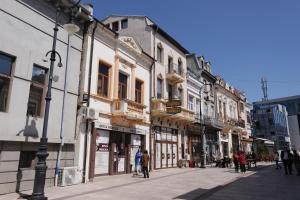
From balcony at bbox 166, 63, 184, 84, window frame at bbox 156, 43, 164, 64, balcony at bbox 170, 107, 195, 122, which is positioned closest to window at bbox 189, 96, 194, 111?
balcony at bbox 170, 107, 195, 122

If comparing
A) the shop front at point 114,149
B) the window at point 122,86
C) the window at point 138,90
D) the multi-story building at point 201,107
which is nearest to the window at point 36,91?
the shop front at point 114,149

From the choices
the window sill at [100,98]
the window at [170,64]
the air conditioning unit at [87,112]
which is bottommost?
the air conditioning unit at [87,112]

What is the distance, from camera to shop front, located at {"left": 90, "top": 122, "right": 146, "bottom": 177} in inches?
609

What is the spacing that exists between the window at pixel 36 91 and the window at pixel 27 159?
1651 mm

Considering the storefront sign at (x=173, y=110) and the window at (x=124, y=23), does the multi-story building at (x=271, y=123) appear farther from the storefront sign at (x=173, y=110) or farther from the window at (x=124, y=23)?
the window at (x=124, y=23)

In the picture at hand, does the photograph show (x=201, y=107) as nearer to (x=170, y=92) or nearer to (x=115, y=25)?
(x=170, y=92)

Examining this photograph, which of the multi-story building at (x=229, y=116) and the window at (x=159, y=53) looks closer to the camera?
the window at (x=159, y=53)

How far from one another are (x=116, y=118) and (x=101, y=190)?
6245 mm

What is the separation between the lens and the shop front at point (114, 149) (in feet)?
50.8

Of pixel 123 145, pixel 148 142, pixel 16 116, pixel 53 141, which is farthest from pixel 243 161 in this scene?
pixel 16 116

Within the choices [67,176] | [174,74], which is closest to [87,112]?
[67,176]

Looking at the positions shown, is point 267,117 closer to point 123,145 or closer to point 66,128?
point 123,145

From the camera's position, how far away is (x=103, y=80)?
1661 cm

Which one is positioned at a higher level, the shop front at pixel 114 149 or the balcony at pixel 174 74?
the balcony at pixel 174 74
